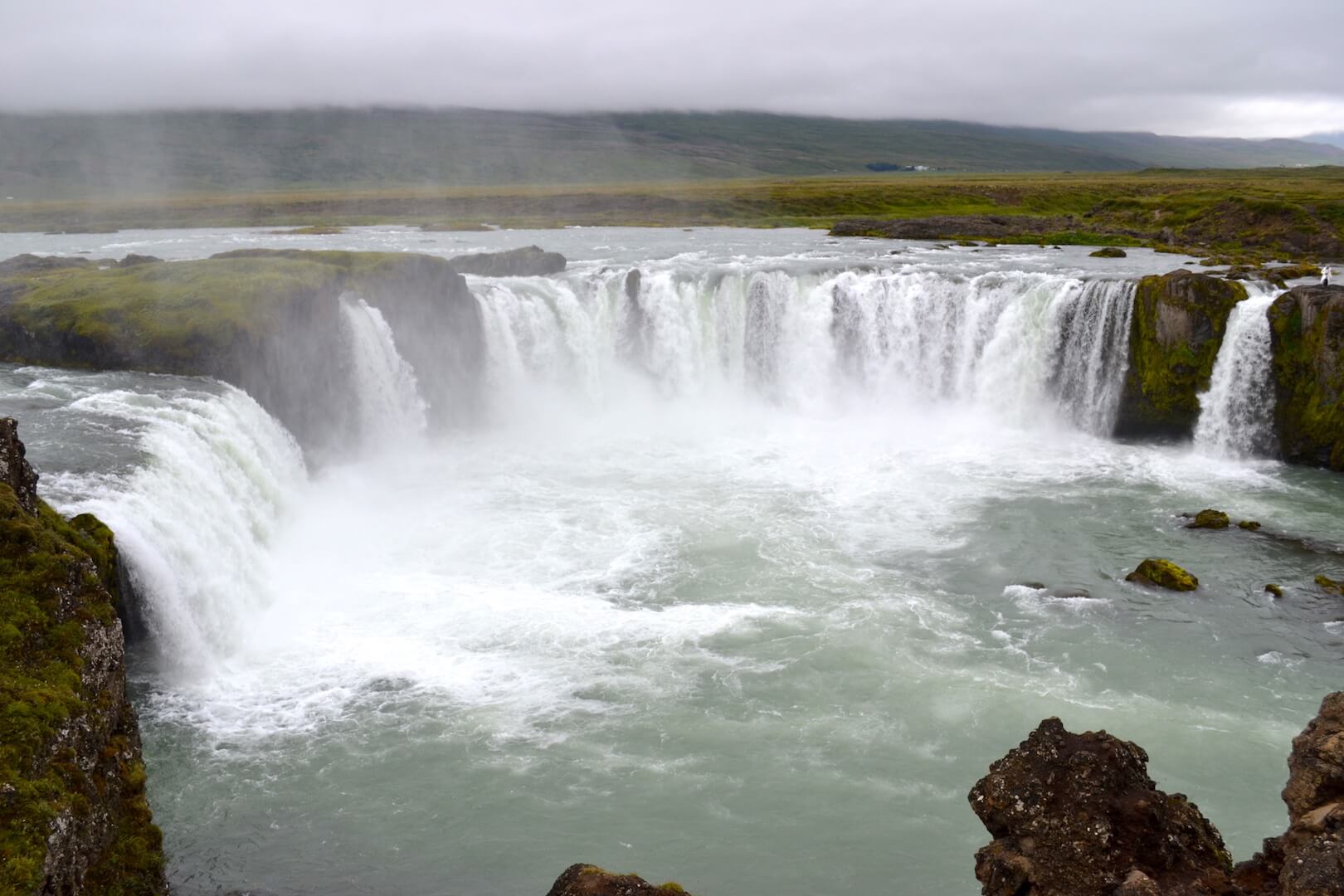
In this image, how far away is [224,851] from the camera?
1392cm

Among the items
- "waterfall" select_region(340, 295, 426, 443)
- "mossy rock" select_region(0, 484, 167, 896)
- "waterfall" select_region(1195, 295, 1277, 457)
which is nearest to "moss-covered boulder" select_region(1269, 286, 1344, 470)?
"waterfall" select_region(1195, 295, 1277, 457)

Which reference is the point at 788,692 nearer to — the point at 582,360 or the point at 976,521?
the point at 976,521

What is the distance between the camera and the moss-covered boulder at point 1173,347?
34.1 m

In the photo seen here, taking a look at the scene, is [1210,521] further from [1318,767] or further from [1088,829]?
[1088,829]

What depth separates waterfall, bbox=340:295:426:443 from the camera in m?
34.1

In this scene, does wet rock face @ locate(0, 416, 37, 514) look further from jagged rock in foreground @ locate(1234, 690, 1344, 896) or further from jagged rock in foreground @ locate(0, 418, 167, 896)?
jagged rock in foreground @ locate(1234, 690, 1344, 896)

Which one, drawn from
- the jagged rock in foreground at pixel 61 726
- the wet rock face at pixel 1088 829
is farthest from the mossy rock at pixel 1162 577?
the jagged rock in foreground at pixel 61 726

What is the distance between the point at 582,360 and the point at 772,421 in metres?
8.30

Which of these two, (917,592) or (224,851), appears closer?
(224,851)

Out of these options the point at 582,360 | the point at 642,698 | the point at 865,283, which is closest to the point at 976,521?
the point at 642,698

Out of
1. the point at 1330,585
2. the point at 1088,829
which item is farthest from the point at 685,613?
the point at 1330,585

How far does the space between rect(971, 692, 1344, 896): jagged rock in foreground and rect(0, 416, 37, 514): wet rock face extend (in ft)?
45.9

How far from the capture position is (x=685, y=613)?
21438 mm

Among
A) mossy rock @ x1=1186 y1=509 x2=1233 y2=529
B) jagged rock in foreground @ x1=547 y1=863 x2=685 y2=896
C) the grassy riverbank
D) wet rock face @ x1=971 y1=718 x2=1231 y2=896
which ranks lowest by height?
mossy rock @ x1=1186 y1=509 x2=1233 y2=529
